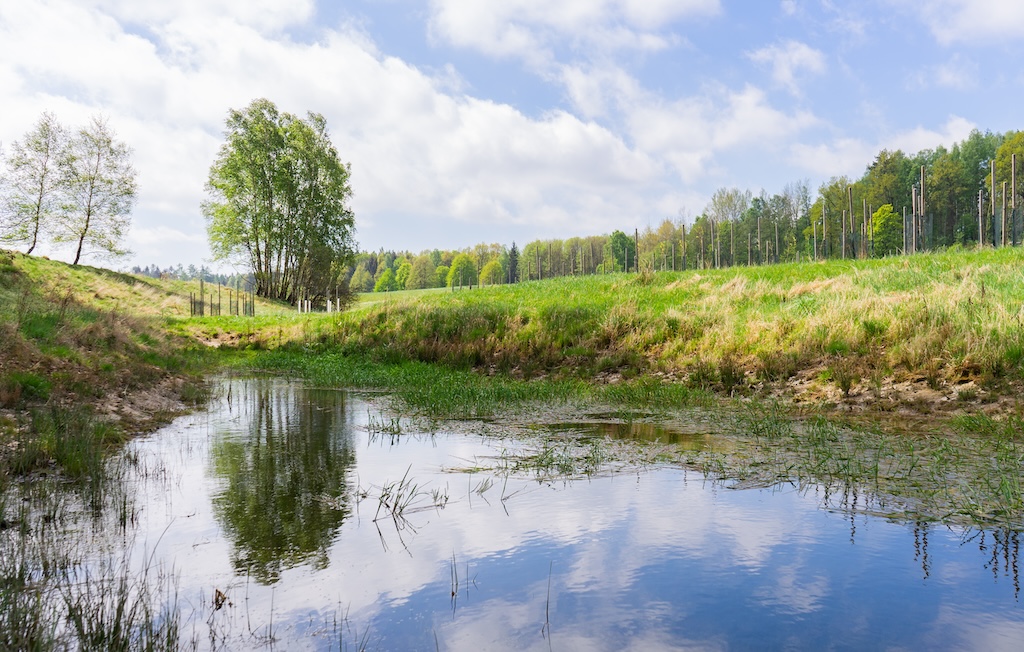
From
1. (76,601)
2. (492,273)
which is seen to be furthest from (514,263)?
(76,601)

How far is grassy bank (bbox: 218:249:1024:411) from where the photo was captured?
9.81 meters

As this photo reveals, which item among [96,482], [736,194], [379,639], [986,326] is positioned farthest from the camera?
[736,194]

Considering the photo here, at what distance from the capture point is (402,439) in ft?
27.5

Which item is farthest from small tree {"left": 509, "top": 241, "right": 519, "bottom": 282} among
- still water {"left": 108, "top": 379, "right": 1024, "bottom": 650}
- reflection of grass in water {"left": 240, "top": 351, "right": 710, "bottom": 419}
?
still water {"left": 108, "top": 379, "right": 1024, "bottom": 650}

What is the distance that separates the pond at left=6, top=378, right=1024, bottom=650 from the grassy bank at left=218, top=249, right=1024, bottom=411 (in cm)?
579

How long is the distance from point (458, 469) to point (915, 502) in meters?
4.01

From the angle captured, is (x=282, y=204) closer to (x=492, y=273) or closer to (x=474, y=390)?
(x=474, y=390)

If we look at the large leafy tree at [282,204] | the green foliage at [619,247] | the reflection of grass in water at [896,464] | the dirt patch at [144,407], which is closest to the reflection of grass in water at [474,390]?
the reflection of grass in water at [896,464]

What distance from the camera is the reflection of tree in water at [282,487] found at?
4289mm

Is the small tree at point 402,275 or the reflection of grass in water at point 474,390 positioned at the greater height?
the small tree at point 402,275

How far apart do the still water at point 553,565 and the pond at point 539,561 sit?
0.05ft

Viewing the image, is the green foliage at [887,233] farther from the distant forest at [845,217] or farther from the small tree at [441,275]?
the small tree at [441,275]

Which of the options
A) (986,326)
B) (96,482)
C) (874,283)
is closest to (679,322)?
(874,283)

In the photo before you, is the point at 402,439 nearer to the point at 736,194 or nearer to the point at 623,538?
the point at 623,538
